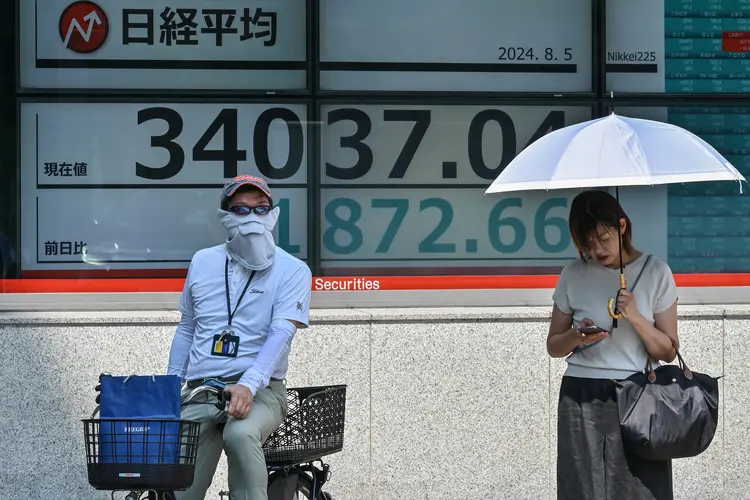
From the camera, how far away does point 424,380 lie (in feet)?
22.9

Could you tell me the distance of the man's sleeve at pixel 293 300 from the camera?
181 inches

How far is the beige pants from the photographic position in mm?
4340

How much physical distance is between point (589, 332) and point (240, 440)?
1.45 metres

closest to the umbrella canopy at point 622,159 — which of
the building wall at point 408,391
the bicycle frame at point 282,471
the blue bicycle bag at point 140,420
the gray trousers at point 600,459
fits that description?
the gray trousers at point 600,459

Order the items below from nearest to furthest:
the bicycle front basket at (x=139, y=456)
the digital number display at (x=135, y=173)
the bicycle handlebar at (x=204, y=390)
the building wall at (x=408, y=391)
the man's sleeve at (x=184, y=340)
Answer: the bicycle front basket at (x=139, y=456), the bicycle handlebar at (x=204, y=390), the man's sleeve at (x=184, y=340), the building wall at (x=408, y=391), the digital number display at (x=135, y=173)

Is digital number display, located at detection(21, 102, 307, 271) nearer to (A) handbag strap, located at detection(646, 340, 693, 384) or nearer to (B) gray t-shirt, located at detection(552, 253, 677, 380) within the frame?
(B) gray t-shirt, located at detection(552, 253, 677, 380)

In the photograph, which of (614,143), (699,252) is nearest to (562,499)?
(614,143)

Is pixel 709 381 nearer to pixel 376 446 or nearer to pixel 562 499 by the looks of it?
pixel 562 499

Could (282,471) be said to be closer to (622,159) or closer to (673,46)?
(622,159)

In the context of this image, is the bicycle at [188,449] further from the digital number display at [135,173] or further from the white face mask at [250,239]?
the digital number display at [135,173]

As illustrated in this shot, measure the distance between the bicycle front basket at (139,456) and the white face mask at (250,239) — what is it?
817mm

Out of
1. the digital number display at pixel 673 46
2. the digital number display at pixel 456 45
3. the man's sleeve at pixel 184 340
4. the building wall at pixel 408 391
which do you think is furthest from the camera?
the digital number display at pixel 673 46

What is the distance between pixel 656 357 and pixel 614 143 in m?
0.89

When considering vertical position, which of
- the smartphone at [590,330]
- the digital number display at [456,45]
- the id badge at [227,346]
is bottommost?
the id badge at [227,346]
